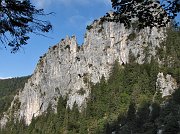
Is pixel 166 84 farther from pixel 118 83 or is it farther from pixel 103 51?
pixel 103 51

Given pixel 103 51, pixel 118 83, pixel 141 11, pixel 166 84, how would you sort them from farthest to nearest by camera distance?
1. pixel 103 51
2. pixel 118 83
3. pixel 166 84
4. pixel 141 11

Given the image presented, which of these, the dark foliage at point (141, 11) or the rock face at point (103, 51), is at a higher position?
the rock face at point (103, 51)

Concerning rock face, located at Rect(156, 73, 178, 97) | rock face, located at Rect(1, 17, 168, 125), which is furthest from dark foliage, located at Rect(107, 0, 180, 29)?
rock face, located at Rect(1, 17, 168, 125)

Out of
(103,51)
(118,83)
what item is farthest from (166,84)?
(103,51)

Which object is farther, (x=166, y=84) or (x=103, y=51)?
(x=103, y=51)

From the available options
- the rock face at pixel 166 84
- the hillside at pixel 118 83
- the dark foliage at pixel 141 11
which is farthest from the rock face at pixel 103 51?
the dark foliage at pixel 141 11

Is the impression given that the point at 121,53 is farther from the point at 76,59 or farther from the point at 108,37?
the point at 76,59

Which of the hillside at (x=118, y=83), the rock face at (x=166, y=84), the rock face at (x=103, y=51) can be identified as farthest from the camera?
the rock face at (x=103, y=51)

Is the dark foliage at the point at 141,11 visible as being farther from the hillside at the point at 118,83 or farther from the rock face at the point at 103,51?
the rock face at the point at 103,51

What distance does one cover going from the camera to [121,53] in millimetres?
179875

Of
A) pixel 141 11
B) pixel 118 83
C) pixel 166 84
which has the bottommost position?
pixel 141 11

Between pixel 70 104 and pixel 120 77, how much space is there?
98.3ft

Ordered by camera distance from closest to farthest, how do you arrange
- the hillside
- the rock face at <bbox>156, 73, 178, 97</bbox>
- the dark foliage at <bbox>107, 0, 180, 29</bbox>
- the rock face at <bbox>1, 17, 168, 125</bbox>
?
the dark foliage at <bbox>107, 0, 180, 29</bbox>
the hillside
the rock face at <bbox>156, 73, 178, 97</bbox>
the rock face at <bbox>1, 17, 168, 125</bbox>

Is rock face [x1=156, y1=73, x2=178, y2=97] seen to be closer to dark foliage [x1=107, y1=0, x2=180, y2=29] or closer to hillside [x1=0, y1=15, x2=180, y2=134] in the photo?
hillside [x1=0, y1=15, x2=180, y2=134]
